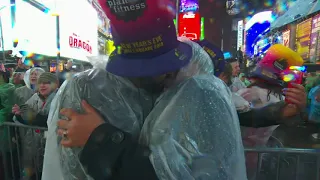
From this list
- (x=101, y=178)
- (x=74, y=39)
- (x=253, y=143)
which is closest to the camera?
(x=101, y=178)

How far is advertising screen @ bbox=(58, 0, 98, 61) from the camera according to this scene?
3564 mm

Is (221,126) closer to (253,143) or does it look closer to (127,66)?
(127,66)

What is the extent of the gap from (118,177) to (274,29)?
37.6ft

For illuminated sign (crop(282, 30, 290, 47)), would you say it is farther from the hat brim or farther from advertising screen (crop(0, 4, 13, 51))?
the hat brim

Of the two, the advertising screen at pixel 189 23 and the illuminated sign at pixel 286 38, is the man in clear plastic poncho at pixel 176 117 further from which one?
the advertising screen at pixel 189 23

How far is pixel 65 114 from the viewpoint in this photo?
2.66ft

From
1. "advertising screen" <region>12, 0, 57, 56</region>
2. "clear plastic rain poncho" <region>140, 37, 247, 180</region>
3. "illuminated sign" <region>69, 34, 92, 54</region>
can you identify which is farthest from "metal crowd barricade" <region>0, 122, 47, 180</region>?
"clear plastic rain poncho" <region>140, 37, 247, 180</region>

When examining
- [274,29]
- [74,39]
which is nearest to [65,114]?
[74,39]

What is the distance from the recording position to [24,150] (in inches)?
115

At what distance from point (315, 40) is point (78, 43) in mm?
5974

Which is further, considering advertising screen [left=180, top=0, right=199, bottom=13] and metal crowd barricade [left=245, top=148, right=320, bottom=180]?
advertising screen [left=180, top=0, right=199, bottom=13]

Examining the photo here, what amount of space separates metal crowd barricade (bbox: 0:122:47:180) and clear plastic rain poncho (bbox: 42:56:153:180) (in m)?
1.78

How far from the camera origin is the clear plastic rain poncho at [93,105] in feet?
2.74

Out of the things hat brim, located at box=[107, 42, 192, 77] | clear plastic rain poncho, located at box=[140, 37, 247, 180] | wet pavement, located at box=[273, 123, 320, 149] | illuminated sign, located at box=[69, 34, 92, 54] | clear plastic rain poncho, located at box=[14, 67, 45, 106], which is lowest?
wet pavement, located at box=[273, 123, 320, 149]
